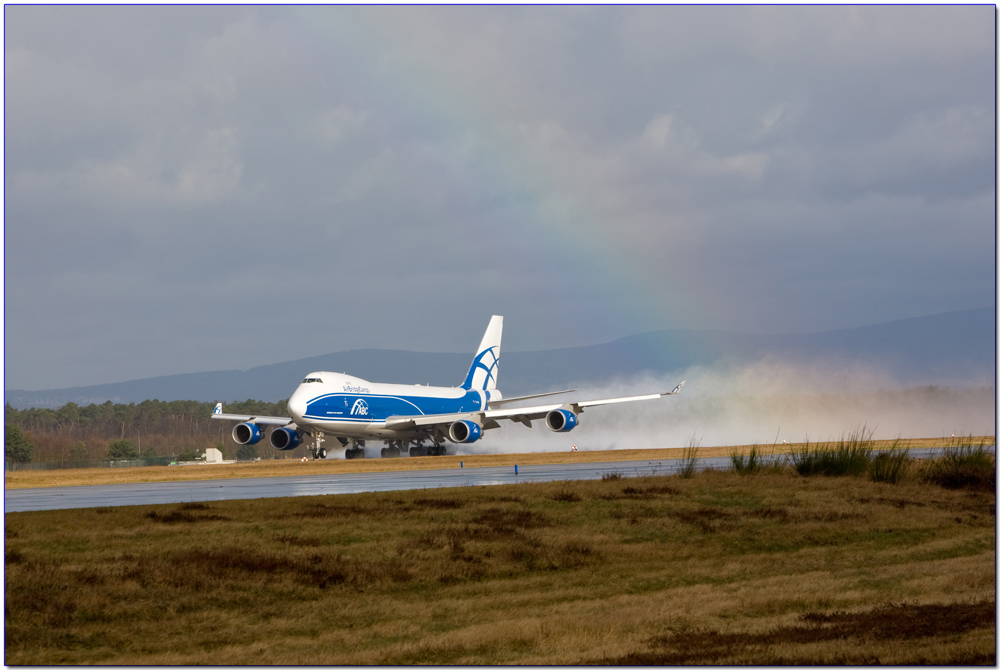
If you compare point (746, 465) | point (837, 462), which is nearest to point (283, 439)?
point (746, 465)

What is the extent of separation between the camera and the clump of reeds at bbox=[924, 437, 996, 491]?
3123 centimetres

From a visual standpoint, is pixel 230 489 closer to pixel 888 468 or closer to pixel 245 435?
pixel 888 468

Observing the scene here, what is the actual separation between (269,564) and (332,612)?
241 centimetres

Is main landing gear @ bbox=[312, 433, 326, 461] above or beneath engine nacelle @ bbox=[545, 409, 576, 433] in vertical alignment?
beneath

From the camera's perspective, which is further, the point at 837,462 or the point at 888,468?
the point at 837,462

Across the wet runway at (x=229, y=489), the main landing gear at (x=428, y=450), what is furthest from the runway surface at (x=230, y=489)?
the main landing gear at (x=428, y=450)

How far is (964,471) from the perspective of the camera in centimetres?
3173

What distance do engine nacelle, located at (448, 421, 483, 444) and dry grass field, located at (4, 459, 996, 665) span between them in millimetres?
42504

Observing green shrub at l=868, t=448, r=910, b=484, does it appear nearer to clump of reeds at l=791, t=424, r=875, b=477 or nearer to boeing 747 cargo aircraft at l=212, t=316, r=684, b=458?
clump of reeds at l=791, t=424, r=875, b=477

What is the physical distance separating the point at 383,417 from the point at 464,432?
17.9 ft

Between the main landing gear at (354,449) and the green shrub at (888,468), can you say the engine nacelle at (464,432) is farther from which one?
the green shrub at (888,468)

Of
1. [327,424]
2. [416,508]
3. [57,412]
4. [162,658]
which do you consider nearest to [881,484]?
[416,508]

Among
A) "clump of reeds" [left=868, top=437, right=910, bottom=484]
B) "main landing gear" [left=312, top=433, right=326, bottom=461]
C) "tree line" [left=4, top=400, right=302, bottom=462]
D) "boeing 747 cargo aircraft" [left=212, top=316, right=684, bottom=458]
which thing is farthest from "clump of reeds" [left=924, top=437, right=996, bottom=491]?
"tree line" [left=4, top=400, right=302, bottom=462]

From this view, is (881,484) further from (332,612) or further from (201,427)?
(201,427)
